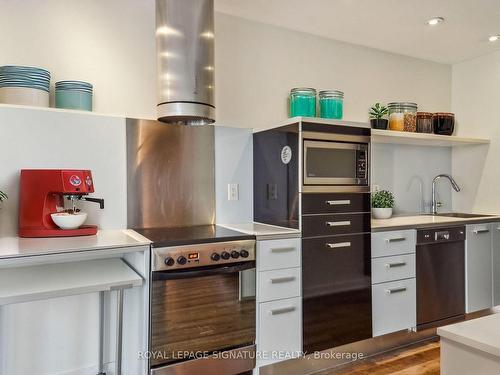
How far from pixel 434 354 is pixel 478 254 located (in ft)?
3.22

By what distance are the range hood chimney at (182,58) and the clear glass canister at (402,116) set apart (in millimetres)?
1902

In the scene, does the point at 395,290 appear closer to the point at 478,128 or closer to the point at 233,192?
the point at 233,192

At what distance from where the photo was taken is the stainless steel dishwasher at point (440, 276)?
2.89m

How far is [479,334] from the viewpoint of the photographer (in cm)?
87

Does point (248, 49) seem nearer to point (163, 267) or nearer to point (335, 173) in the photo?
point (335, 173)

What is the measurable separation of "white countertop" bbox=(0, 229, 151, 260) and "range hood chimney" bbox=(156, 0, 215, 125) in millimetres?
741

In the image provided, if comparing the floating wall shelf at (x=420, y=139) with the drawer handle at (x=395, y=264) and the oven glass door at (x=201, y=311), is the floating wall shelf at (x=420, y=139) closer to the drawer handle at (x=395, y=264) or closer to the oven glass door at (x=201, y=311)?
the drawer handle at (x=395, y=264)

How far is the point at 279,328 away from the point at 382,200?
1548mm

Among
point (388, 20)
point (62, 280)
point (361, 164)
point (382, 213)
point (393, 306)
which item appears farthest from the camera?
point (382, 213)

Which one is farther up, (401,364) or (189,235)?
(189,235)

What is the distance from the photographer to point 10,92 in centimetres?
208

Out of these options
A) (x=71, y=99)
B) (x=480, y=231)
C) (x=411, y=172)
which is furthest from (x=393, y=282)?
(x=71, y=99)

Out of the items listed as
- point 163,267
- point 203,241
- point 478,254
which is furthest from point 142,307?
point 478,254

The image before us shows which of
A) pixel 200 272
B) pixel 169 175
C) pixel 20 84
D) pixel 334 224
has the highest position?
pixel 20 84
